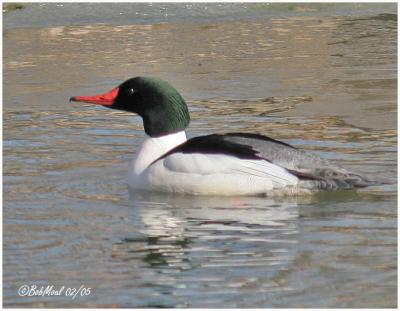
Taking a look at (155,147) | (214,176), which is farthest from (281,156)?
(155,147)

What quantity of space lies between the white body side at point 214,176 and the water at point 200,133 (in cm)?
12

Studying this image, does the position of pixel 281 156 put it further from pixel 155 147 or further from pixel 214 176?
pixel 155 147

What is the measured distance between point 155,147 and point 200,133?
203 cm

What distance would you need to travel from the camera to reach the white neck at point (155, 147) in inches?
403

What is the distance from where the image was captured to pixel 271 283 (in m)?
7.20

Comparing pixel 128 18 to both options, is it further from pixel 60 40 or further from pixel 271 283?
pixel 271 283

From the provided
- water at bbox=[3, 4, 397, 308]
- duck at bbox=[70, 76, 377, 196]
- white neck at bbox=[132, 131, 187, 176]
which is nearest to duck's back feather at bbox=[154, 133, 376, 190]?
duck at bbox=[70, 76, 377, 196]

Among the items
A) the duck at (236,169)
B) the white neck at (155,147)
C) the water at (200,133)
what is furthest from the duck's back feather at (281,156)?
the white neck at (155,147)

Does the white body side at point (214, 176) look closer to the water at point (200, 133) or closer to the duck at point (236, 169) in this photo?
the duck at point (236, 169)

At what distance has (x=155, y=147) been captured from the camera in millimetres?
10273

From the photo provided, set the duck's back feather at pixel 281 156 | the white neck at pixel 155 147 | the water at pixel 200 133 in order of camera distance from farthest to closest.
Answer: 1. the white neck at pixel 155 147
2. the duck's back feather at pixel 281 156
3. the water at pixel 200 133

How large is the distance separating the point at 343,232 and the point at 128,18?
11717 mm

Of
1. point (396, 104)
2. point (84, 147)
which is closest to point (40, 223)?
point (84, 147)

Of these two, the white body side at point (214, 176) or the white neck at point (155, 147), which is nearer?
the white body side at point (214, 176)
